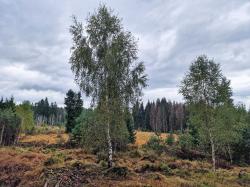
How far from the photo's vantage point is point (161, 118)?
483 feet

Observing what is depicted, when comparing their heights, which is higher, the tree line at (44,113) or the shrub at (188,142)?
the tree line at (44,113)

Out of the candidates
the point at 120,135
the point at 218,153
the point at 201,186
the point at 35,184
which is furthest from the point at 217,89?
the point at 218,153

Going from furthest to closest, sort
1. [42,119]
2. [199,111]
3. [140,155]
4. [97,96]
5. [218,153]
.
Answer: [42,119], [218,153], [140,155], [199,111], [97,96]

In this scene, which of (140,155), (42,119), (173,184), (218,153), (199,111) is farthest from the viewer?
(42,119)

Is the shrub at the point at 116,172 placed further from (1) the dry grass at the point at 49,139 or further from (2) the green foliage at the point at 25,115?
(2) the green foliage at the point at 25,115

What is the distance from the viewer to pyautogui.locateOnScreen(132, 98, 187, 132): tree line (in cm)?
14312

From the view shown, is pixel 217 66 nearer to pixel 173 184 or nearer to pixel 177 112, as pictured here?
pixel 173 184

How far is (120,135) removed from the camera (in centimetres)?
2778

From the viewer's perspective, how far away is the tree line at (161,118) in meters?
143

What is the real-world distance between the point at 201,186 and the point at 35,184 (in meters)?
10.7

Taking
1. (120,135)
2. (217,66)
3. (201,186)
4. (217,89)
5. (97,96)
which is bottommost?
(201,186)

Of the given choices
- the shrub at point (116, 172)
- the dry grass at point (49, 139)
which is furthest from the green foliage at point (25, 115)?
the shrub at point (116, 172)

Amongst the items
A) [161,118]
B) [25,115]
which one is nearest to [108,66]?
[25,115]

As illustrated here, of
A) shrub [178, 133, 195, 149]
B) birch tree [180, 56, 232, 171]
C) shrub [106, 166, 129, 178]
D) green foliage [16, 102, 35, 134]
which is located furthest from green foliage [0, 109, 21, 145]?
shrub [106, 166, 129, 178]
